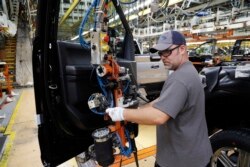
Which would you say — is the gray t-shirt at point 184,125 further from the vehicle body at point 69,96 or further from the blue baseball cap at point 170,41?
the vehicle body at point 69,96

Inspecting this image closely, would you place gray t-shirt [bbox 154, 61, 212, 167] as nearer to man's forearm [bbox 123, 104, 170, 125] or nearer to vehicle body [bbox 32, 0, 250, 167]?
man's forearm [bbox 123, 104, 170, 125]

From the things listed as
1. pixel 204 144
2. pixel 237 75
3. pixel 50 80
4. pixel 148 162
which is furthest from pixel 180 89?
pixel 148 162

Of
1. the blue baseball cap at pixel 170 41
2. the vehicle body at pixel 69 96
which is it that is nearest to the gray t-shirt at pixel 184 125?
the blue baseball cap at pixel 170 41

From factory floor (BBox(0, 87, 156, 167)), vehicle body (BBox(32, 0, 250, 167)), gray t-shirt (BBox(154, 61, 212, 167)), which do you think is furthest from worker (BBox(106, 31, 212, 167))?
factory floor (BBox(0, 87, 156, 167))

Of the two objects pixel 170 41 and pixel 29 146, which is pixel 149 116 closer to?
pixel 170 41

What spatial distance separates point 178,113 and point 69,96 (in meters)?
0.98

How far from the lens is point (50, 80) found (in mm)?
1881

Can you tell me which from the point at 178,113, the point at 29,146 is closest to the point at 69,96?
the point at 178,113

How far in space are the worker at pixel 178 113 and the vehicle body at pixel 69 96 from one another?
0.45 meters

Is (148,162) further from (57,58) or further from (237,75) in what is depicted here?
(57,58)

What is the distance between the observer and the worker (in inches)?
60.0

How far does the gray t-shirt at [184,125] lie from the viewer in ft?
5.06

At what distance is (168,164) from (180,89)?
0.72 metres

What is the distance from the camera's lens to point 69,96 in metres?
1.92
